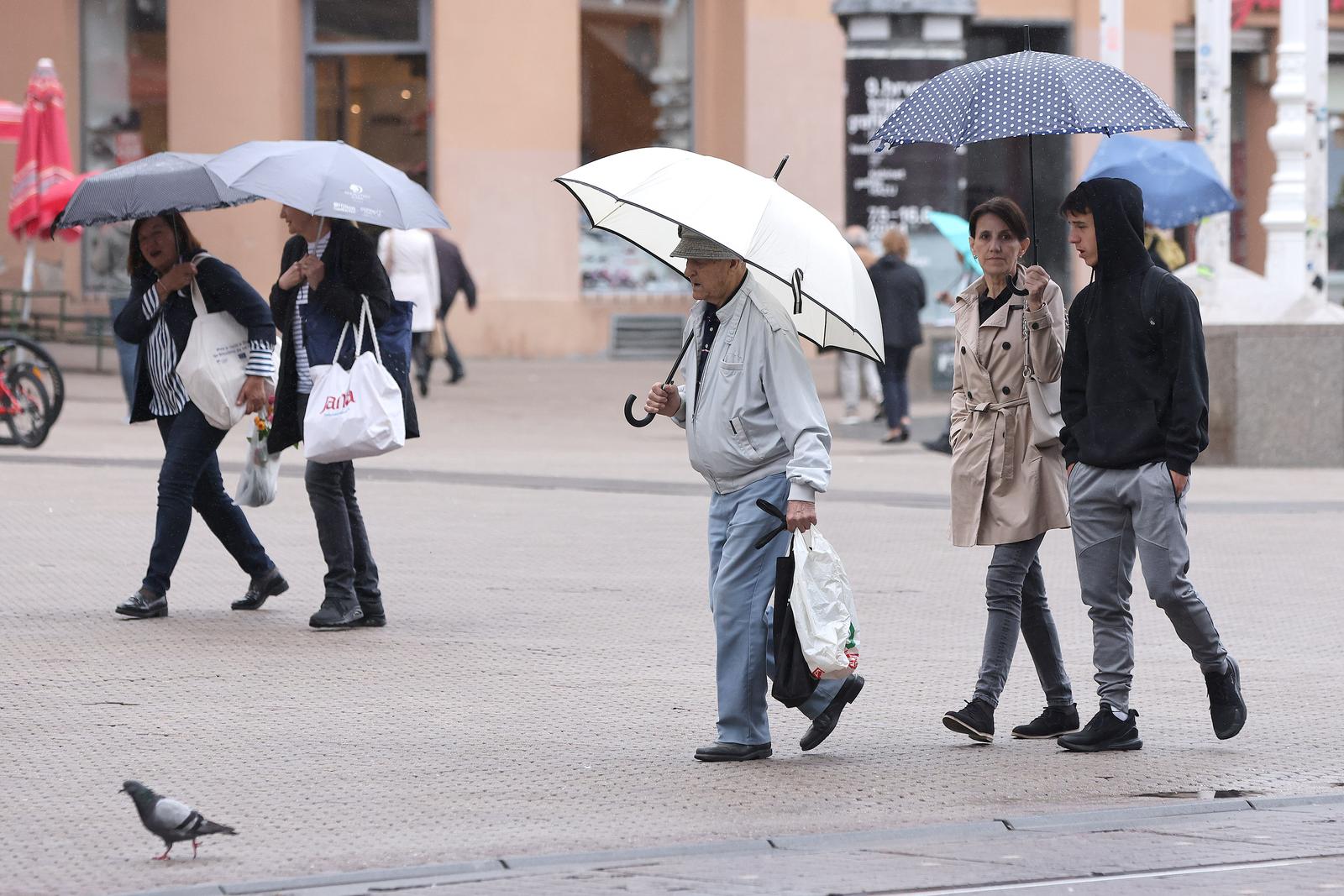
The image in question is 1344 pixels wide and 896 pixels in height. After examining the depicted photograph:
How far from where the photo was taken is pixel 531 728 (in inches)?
258

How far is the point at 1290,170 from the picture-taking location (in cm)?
1612

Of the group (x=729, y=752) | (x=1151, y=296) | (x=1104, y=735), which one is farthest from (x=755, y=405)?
(x=1104, y=735)

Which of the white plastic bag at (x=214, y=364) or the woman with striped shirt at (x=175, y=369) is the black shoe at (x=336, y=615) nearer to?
the woman with striped shirt at (x=175, y=369)

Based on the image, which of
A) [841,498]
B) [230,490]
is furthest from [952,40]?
[230,490]

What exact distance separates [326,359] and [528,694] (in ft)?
6.07

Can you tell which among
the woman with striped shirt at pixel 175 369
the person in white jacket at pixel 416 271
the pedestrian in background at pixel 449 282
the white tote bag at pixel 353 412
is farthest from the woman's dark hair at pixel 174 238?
the pedestrian in background at pixel 449 282

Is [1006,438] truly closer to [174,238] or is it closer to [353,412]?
[353,412]

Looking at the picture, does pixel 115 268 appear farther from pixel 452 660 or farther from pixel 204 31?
pixel 452 660

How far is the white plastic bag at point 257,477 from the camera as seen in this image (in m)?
8.82

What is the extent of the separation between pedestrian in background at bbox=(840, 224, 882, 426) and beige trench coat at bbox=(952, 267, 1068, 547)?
11554mm

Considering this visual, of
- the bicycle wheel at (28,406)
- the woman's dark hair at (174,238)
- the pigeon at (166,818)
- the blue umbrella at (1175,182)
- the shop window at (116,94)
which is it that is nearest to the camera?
the pigeon at (166,818)

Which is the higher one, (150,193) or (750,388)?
(150,193)

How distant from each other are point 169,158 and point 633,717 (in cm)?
322

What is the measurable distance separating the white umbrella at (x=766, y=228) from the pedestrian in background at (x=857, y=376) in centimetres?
1191
